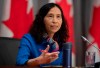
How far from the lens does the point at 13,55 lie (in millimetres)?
2219

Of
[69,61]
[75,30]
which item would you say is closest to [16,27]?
[75,30]

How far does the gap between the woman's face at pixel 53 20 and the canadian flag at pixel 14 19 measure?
1.90 feet

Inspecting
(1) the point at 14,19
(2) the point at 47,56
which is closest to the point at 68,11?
(1) the point at 14,19

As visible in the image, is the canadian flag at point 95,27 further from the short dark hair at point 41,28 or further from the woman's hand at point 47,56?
the woman's hand at point 47,56

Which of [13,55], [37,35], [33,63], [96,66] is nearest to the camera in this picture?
[96,66]

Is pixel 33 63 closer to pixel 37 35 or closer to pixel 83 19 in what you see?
pixel 37 35

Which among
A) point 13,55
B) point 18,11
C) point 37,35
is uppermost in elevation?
point 18,11

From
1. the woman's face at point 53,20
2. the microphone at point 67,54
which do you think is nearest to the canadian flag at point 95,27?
the woman's face at point 53,20

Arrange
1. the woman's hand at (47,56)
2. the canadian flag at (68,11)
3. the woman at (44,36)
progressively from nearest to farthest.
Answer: the woman's hand at (47,56), the woman at (44,36), the canadian flag at (68,11)

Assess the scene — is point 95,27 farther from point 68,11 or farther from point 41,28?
point 41,28

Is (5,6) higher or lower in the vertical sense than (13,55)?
higher

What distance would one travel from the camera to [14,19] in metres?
2.56

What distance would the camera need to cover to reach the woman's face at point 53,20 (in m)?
2.02

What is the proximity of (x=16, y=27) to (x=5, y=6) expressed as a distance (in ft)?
0.82
